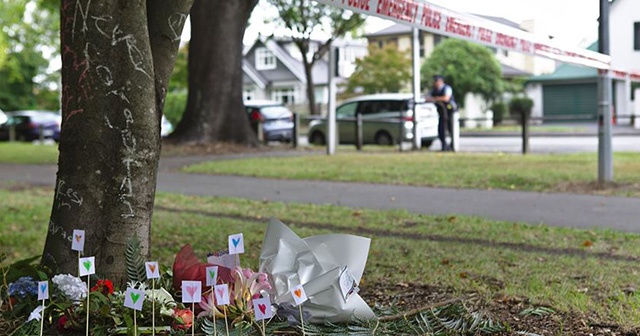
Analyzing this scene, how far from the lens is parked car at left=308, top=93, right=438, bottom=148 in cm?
2362

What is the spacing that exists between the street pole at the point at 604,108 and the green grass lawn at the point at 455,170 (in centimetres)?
26

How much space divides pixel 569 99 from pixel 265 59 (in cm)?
2711

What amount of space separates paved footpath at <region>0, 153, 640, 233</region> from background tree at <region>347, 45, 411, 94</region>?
135 ft

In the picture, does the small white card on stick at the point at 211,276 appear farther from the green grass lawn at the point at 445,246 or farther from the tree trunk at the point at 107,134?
the green grass lawn at the point at 445,246

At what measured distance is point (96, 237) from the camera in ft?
16.1

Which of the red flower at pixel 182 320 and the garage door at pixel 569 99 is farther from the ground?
the garage door at pixel 569 99

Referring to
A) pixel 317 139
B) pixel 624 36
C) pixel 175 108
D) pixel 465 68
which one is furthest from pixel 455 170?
pixel 465 68

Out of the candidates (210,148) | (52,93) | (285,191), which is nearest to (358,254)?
(285,191)

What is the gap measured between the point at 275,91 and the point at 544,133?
44.4 metres

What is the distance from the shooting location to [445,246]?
25.4 ft

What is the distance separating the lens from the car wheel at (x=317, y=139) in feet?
90.2

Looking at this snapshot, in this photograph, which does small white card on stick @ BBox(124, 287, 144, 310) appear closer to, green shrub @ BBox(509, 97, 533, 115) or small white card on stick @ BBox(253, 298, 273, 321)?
small white card on stick @ BBox(253, 298, 273, 321)

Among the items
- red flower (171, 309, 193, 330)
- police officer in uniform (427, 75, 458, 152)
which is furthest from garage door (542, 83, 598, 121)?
red flower (171, 309, 193, 330)

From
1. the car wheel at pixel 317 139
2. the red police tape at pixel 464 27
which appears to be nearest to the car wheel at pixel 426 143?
the car wheel at pixel 317 139
